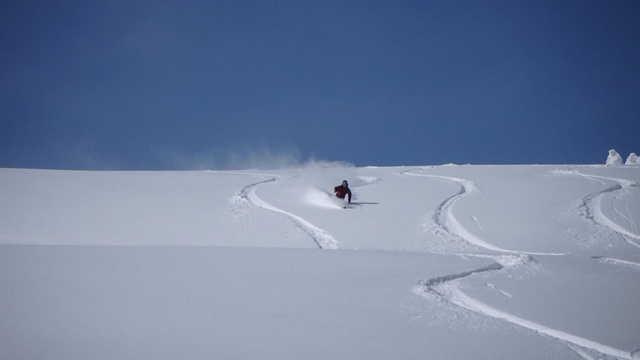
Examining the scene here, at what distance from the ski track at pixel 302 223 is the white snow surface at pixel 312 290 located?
0.31 feet

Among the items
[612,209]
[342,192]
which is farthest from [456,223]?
[612,209]

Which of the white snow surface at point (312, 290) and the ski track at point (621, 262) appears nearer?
the white snow surface at point (312, 290)

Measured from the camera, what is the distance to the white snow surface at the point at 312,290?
2.95 m

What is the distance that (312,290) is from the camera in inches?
165

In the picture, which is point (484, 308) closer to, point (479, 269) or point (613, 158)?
point (479, 269)

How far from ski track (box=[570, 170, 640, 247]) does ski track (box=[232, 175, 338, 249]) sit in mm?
6456

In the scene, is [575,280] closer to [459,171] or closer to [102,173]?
[459,171]

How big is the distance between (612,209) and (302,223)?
844 cm

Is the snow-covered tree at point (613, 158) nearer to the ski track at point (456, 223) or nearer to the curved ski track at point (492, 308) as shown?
the ski track at point (456, 223)

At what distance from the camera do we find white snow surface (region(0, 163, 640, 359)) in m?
2.95

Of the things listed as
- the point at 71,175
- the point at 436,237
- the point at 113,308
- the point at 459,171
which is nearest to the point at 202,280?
the point at 113,308

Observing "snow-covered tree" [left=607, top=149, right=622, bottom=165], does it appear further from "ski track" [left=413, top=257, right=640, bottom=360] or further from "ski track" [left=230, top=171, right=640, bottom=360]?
"ski track" [left=413, top=257, right=640, bottom=360]

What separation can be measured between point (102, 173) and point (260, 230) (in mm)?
10841

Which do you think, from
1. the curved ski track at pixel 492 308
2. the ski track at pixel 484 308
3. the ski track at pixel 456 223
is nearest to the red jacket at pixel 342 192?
the ski track at pixel 456 223
